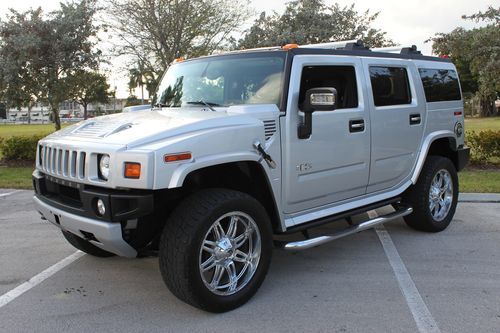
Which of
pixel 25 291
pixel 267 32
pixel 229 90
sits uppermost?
pixel 267 32

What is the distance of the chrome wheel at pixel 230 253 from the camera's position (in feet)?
11.5

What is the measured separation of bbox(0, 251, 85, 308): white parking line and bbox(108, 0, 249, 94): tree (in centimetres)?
1132

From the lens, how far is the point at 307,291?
12.9ft

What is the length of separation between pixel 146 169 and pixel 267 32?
41.0 ft

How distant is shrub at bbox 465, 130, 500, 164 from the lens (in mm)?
10047

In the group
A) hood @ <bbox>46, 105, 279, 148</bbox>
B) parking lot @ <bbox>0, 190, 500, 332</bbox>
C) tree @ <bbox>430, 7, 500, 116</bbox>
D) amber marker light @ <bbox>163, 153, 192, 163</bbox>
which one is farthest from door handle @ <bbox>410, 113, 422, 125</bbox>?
tree @ <bbox>430, 7, 500, 116</bbox>

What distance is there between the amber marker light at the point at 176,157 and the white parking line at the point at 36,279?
6.12ft

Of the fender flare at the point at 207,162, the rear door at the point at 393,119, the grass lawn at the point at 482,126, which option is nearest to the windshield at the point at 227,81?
the fender flare at the point at 207,162

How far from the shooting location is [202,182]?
3732 mm

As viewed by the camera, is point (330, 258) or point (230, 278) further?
point (330, 258)

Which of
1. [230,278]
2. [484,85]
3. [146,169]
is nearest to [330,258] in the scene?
[230,278]

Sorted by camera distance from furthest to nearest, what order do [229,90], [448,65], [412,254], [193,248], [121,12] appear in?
1. [121,12]
2. [448,65]
3. [412,254]
4. [229,90]
5. [193,248]

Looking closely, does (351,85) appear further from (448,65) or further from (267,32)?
(267,32)

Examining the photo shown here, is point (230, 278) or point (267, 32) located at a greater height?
point (267, 32)
